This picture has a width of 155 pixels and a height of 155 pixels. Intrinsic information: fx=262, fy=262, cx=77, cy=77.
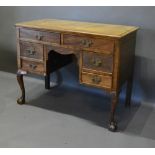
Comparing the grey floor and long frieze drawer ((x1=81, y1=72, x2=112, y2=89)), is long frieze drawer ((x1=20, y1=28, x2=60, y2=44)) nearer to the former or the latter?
long frieze drawer ((x1=81, y1=72, x2=112, y2=89))

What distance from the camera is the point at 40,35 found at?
214 cm

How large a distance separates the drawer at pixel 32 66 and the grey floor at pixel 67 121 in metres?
0.36

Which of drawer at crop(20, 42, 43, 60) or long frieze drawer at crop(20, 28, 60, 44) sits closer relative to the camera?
long frieze drawer at crop(20, 28, 60, 44)

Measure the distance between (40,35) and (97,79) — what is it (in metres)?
0.59

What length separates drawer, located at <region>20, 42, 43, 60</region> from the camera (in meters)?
2.19

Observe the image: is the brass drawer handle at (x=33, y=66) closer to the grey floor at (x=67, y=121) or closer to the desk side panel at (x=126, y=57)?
the grey floor at (x=67, y=121)

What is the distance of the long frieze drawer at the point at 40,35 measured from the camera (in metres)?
2.08

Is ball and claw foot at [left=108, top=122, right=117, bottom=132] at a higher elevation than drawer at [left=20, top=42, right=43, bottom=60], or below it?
below

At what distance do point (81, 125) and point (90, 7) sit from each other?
44.4 inches

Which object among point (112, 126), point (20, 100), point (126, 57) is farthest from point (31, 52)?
point (112, 126)

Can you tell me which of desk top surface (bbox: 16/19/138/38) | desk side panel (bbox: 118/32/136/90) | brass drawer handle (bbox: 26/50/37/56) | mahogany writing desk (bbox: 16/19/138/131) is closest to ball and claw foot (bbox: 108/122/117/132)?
mahogany writing desk (bbox: 16/19/138/131)

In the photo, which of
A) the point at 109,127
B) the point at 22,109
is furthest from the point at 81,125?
the point at 22,109

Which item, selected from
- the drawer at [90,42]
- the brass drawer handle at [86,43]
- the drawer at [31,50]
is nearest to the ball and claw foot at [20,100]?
the drawer at [31,50]
